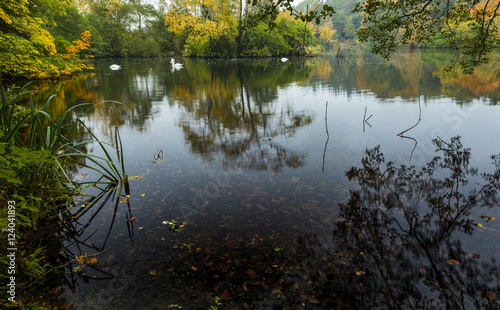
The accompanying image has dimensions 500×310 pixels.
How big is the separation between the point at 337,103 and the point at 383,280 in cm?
1001

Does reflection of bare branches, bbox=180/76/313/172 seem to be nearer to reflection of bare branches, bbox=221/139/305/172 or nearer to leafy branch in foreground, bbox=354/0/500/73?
reflection of bare branches, bbox=221/139/305/172

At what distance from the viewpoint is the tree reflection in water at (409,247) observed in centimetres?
284

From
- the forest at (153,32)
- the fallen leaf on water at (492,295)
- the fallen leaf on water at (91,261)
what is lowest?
the fallen leaf on water at (91,261)

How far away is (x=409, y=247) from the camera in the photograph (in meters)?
3.53

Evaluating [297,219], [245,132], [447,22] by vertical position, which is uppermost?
[447,22]

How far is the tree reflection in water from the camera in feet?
9.31

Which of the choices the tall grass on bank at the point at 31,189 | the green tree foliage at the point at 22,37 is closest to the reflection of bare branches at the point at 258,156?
the tall grass on bank at the point at 31,189

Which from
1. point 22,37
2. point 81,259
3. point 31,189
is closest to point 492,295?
point 81,259

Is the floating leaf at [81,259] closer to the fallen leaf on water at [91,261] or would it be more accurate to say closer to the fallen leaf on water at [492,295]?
the fallen leaf on water at [91,261]

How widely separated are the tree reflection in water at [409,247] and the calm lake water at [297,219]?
2 cm

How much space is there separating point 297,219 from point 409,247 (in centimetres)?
151

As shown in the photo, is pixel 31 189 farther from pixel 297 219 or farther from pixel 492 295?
pixel 492 295

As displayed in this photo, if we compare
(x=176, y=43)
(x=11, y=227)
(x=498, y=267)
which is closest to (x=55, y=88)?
(x=11, y=227)

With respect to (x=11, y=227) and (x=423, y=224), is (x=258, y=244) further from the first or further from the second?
(x=11, y=227)
